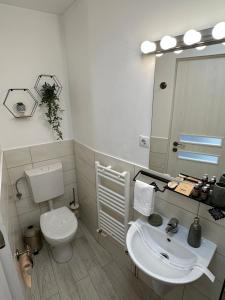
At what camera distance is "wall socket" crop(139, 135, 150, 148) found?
53.8 inches

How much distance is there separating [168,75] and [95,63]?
0.76 metres

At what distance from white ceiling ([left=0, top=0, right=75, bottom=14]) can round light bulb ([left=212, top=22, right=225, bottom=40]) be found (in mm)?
1419

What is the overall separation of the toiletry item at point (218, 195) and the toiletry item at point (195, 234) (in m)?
0.20

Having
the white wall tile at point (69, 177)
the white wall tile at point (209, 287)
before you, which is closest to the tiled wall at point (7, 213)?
the white wall tile at point (69, 177)

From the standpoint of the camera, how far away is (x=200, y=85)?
100 cm

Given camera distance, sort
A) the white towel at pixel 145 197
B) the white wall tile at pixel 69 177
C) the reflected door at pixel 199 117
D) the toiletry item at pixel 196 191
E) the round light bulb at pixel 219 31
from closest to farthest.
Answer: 1. the round light bulb at pixel 219 31
2. the reflected door at pixel 199 117
3. the toiletry item at pixel 196 191
4. the white towel at pixel 145 197
5. the white wall tile at pixel 69 177

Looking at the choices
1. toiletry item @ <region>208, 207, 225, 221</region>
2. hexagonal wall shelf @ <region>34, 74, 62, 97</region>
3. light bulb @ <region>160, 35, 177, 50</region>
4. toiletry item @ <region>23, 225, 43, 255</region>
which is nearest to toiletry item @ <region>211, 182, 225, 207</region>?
toiletry item @ <region>208, 207, 225, 221</region>

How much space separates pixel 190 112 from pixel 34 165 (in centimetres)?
184

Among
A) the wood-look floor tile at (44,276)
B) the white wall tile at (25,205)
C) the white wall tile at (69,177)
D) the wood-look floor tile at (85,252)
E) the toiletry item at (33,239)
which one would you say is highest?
the white wall tile at (69,177)

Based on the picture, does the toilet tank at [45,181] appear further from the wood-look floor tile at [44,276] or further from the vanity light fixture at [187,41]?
the vanity light fixture at [187,41]

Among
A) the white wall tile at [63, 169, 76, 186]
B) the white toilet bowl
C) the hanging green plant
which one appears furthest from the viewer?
the white wall tile at [63, 169, 76, 186]

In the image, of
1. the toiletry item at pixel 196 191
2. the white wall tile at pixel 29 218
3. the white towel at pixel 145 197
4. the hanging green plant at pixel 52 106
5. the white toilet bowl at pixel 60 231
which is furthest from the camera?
the white wall tile at pixel 29 218

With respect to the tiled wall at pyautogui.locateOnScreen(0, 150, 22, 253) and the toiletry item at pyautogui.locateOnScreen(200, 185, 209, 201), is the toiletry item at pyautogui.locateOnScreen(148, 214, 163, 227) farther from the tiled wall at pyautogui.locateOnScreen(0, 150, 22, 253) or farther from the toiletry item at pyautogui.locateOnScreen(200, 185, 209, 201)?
the tiled wall at pyautogui.locateOnScreen(0, 150, 22, 253)

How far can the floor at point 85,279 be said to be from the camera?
1.70 m
